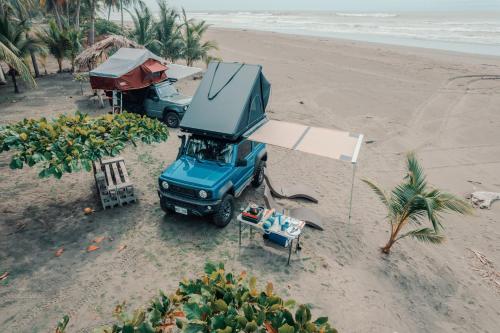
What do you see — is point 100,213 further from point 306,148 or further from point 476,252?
point 476,252

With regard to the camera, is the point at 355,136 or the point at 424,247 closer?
the point at 424,247

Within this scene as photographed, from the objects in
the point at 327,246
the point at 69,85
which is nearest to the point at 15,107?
the point at 69,85

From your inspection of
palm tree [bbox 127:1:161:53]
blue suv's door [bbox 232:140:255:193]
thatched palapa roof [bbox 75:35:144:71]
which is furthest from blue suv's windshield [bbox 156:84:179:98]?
palm tree [bbox 127:1:161:53]

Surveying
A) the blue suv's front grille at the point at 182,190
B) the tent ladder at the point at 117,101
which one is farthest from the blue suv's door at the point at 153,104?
the blue suv's front grille at the point at 182,190

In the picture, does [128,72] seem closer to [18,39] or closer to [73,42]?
[18,39]

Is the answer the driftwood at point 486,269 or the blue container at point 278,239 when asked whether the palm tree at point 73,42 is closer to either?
the blue container at point 278,239

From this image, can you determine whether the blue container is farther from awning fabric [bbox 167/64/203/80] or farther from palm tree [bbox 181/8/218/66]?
palm tree [bbox 181/8/218/66]
